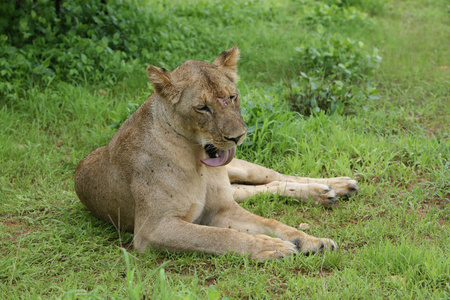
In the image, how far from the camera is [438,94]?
278 inches

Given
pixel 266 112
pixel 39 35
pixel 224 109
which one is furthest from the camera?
pixel 39 35

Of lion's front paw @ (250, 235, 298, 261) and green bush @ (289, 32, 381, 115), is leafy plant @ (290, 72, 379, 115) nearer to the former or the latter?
green bush @ (289, 32, 381, 115)

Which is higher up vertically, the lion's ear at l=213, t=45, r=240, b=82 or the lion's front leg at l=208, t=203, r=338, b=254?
the lion's ear at l=213, t=45, r=240, b=82

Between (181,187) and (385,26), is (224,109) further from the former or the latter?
(385,26)

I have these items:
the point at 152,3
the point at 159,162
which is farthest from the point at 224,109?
the point at 152,3

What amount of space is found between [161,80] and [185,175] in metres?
0.69

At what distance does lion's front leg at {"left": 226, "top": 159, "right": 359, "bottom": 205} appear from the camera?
4.70 m

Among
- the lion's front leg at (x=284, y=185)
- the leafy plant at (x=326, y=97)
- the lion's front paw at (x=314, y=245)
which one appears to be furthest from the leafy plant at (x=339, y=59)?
the lion's front paw at (x=314, y=245)

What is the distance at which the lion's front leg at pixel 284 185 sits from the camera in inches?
185

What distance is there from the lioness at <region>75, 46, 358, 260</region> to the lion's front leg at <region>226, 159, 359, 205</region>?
585 mm

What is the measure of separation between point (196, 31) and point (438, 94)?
370 centimetres

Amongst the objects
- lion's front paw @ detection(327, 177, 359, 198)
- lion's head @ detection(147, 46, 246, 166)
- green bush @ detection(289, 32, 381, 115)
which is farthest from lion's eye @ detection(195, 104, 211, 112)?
green bush @ detection(289, 32, 381, 115)

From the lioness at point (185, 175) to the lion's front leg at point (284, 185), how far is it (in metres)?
0.59

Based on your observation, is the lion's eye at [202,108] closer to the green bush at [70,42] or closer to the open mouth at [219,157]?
the open mouth at [219,157]
